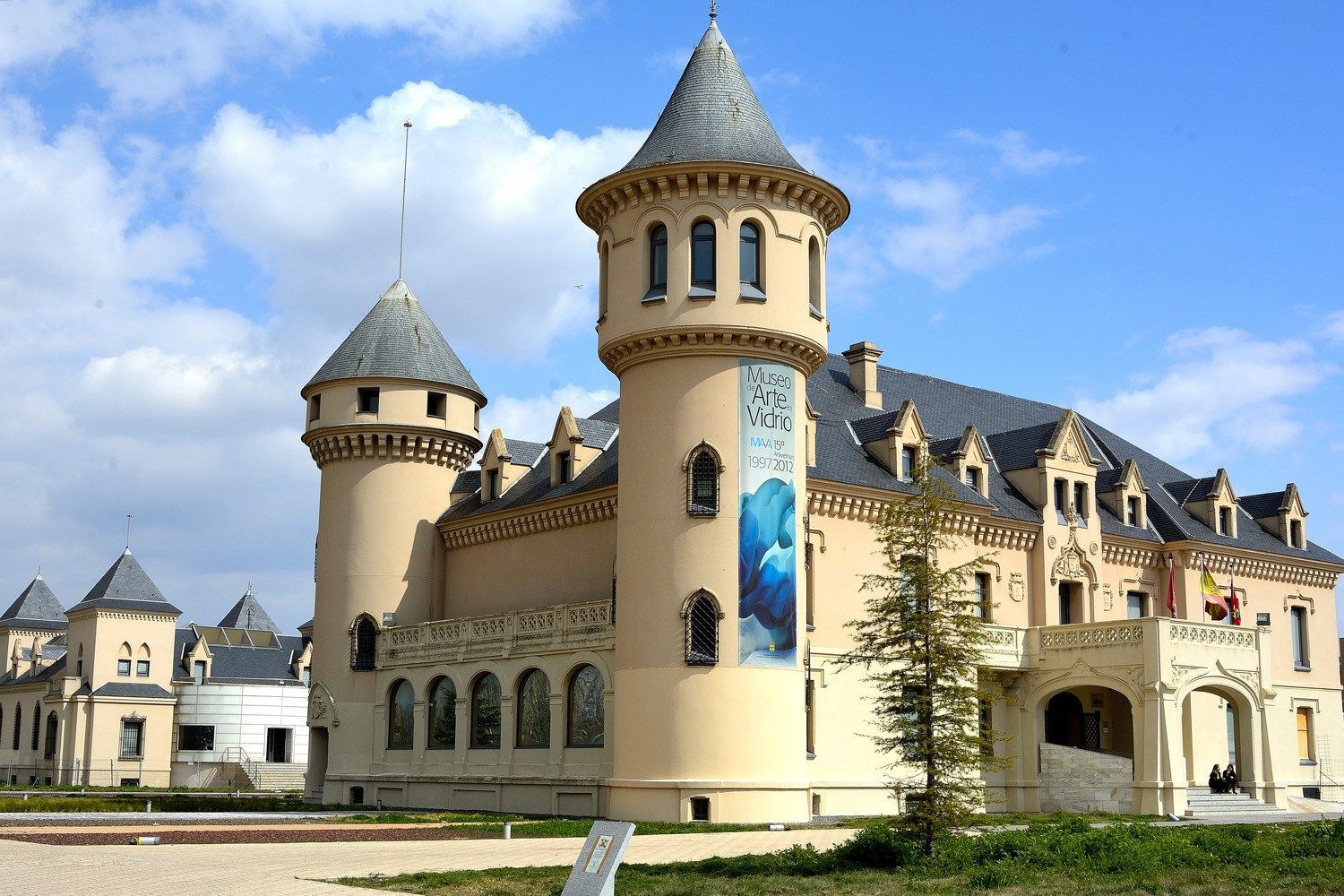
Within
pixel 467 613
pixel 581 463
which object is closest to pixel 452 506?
pixel 467 613

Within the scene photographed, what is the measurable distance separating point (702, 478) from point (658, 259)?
19.0 feet

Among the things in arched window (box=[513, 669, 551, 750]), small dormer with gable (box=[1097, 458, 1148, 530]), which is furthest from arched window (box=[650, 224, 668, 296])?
small dormer with gable (box=[1097, 458, 1148, 530])

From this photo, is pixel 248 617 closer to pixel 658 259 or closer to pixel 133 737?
pixel 133 737

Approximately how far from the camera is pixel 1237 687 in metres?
42.2

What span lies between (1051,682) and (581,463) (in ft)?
52.2

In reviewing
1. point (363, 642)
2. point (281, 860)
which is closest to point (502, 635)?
point (363, 642)

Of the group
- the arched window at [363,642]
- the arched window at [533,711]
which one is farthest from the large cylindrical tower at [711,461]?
the arched window at [363,642]

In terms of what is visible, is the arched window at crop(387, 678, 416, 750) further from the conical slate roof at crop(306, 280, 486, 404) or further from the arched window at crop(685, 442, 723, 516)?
the arched window at crop(685, 442, 723, 516)

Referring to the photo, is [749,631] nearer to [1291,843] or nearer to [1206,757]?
[1291,843]

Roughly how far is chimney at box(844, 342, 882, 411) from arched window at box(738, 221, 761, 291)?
13.0 meters

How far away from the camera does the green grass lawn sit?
18922 mm

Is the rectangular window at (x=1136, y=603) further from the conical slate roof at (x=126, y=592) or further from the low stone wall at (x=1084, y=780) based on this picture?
the conical slate roof at (x=126, y=592)

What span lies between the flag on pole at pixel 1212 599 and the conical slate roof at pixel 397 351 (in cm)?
2584

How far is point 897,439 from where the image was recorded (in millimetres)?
43969
